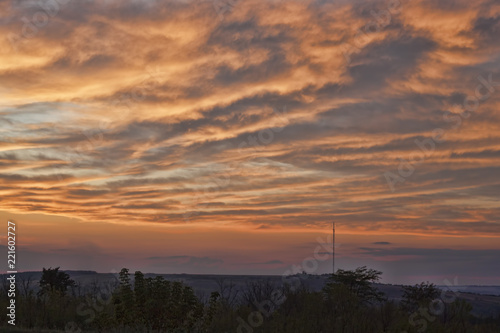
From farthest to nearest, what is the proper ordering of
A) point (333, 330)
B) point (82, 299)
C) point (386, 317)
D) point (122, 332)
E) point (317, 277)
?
point (317, 277) < point (82, 299) < point (386, 317) < point (333, 330) < point (122, 332)

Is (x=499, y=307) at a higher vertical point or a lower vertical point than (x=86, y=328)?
lower

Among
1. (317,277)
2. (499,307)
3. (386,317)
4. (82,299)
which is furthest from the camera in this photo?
(317,277)

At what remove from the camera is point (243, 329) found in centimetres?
2494

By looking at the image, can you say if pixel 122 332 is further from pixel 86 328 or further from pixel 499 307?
pixel 499 307

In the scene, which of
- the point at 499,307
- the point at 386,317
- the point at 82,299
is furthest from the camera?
the point at 499,307

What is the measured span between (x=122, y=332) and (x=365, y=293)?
25376mm

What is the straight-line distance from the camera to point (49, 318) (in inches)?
1054

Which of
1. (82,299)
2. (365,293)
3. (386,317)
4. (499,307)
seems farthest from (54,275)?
(499,307)

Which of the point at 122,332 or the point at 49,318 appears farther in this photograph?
the point at 49,318

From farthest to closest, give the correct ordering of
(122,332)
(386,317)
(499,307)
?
(499,307) < (386,317) < (122,332)

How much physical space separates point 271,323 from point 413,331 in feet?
19.1

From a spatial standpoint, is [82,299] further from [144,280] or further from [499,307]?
[499,307]

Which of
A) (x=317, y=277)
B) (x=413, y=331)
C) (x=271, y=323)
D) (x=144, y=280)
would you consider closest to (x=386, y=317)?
(x=413, y=331)

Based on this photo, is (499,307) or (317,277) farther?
(317,277)
